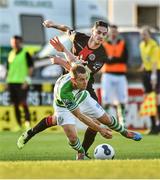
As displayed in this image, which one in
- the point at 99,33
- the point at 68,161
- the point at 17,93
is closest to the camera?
the point at 68,161

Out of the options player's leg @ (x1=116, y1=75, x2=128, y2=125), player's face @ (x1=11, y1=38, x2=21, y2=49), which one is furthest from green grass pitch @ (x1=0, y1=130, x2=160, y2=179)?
player's face @ (x1=11, y1=38, x2=21, y2=49)

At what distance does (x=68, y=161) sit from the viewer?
12930mm

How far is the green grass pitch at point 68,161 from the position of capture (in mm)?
11133

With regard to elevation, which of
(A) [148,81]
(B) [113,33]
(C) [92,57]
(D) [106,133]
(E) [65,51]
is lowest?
(A) [148,81]

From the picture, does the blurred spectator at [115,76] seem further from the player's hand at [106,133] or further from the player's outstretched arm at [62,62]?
the player's hand at [106,133]

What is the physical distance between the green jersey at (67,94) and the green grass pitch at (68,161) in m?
0.74

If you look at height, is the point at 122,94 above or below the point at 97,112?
below

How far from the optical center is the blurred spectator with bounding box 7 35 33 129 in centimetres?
2208

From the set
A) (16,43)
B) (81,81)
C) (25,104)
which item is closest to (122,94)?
(25,104)

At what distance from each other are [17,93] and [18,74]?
0.42m

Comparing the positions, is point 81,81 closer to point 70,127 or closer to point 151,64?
point 70,127

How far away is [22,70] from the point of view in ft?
72.9

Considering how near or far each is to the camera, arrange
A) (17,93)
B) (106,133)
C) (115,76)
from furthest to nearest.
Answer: (17,93)
(115,76)
(106,133)

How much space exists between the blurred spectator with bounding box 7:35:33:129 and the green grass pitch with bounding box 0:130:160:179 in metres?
3.16
